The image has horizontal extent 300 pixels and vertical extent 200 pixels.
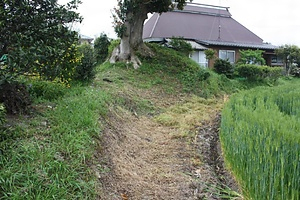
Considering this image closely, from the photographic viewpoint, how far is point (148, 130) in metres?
6.14

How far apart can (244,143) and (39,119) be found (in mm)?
2567

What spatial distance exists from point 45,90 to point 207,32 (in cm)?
1780

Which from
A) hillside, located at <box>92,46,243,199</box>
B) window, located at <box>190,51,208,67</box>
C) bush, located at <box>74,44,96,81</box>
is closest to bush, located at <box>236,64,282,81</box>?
window, located at <box>190,51,208,67</box>

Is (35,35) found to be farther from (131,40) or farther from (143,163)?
(131,40)

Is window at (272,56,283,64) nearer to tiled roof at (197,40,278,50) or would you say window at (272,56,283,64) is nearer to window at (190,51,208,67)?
tiled roof at (197,40,278,50)

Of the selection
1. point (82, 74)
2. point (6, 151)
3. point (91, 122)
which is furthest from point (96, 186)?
point (82, 74)

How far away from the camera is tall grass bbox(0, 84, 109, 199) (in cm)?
259

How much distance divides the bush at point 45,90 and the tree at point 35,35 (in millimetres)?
977

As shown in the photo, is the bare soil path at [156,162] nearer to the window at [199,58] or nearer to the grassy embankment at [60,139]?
the grassy embankment at [60,139]

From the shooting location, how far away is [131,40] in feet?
39.2

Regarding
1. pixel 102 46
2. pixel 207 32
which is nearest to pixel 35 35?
pixel 102 46

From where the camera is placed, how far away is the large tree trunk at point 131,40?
37.7 ft

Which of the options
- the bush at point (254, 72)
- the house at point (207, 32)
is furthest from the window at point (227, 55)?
the bush at point (254, 72)

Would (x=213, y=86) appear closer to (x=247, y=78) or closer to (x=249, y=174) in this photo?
(x=247, y=78)
